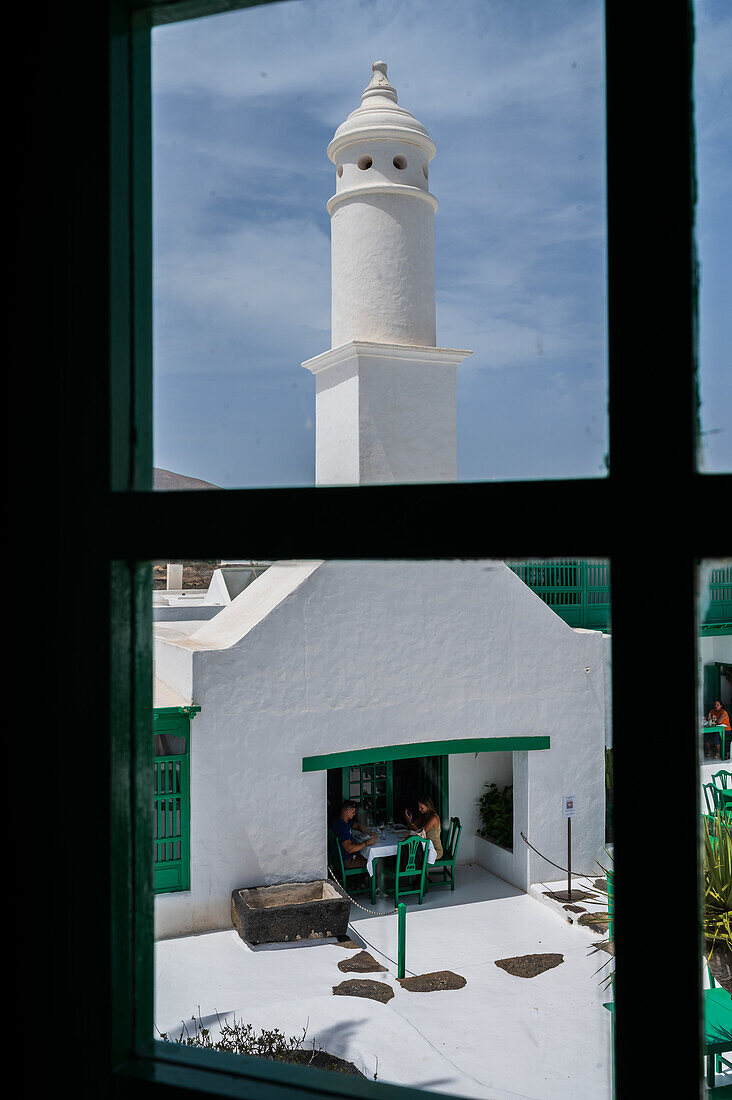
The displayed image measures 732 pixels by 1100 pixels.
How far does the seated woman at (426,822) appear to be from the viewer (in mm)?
7301

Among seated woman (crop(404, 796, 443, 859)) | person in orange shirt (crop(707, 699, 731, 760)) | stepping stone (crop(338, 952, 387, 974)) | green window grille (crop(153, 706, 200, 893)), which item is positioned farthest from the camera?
person in orange shirt (crop(707, 699, 731, 760))

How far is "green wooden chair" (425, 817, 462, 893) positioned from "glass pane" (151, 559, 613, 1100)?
26 millimetres

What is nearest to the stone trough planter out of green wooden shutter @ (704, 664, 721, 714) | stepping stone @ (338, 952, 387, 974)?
stepping stone @ (338, 952, 387, 974)

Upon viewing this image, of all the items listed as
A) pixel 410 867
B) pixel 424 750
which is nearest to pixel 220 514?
pixel 410 867

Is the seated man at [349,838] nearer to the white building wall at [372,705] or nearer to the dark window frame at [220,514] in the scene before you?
the white building wall at [372,705]

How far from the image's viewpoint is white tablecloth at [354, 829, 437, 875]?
22.3ft

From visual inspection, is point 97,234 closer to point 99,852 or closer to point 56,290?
point 56,290

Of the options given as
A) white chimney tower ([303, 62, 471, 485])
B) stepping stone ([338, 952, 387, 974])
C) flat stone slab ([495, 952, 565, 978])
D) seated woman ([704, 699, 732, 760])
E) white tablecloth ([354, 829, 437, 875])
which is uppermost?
white chimney tower ([303, 62, 471, 485])

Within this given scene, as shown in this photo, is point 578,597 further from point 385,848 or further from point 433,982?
point 433,982

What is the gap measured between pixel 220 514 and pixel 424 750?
7001 millimetres

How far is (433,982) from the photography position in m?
5.67

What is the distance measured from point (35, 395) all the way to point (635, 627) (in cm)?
39

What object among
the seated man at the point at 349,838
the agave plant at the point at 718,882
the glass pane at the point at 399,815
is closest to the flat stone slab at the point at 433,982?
the glass pane at the point at 399,815

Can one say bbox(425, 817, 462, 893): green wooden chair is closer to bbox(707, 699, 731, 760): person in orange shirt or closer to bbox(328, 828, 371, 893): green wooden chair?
bbox(328, 828, 371, 893): green wooden chair
